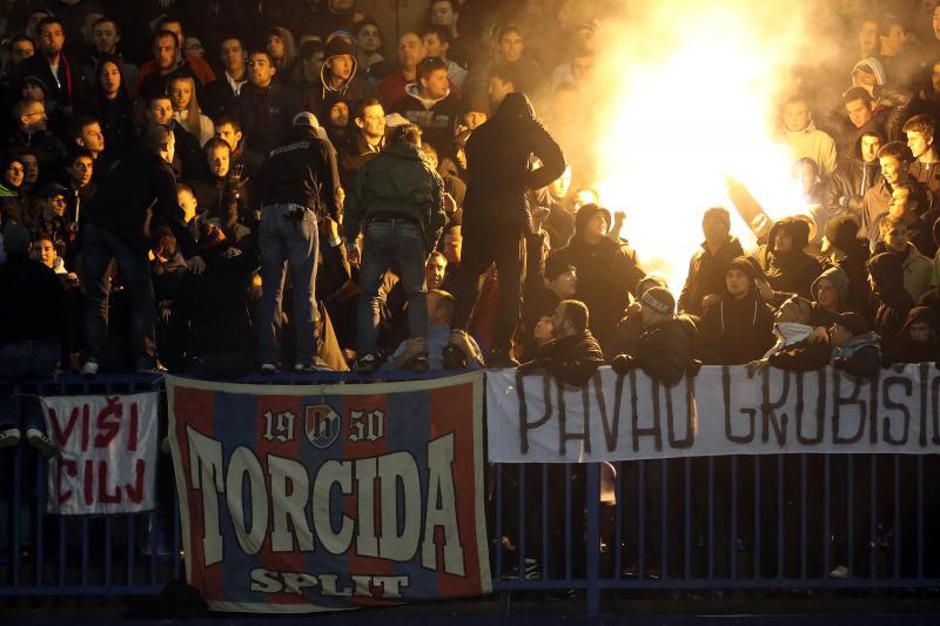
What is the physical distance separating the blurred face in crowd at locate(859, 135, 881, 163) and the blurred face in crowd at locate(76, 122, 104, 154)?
22.3 feet

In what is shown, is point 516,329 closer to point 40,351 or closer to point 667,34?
point 40,351

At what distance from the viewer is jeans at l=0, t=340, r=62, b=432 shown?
1020 centimetres

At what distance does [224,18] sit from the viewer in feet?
53.8

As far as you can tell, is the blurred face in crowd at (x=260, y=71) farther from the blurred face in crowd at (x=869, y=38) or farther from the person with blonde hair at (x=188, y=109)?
the blurred face in crowd at (x=869, y=38)

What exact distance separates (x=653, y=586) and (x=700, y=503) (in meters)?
0.61

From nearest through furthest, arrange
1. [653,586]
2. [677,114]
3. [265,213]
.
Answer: [653,586] → [265,213] → [677,114]

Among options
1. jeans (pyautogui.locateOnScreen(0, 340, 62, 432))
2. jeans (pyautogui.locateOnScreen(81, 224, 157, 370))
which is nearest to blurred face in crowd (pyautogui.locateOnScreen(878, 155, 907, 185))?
jeans (pyautogui.locateOnScreen(81, 224, 157, 370))

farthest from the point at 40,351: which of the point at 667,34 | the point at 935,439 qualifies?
the point at 667,34

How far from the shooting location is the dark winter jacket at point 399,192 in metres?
11.4

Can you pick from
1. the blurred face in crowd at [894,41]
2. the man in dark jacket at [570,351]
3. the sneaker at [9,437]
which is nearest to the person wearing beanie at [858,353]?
the man in dark jacket at [570,351]

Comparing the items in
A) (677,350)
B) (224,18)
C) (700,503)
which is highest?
(224,18)

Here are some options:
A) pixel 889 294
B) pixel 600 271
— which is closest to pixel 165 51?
pixel 600 271

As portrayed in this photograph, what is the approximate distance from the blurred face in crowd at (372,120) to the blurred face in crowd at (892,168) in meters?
4.30

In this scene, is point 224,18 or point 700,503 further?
point 224,18
